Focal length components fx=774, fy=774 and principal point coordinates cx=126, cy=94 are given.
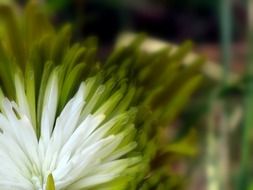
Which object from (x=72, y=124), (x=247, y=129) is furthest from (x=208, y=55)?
(x=72, y=124)

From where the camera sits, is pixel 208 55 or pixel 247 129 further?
A: pixel 208 55

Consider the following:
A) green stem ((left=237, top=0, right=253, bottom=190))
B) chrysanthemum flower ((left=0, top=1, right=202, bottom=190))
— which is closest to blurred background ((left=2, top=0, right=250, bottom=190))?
green stem ((left=237, top=0, right=253, bottom=190))

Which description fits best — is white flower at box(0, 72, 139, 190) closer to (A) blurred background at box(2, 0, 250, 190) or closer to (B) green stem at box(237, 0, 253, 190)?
(A) blurred background at box(2, 0, 250, 190)

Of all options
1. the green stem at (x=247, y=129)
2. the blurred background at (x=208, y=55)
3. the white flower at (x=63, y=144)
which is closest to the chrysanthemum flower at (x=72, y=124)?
the white flower at (x=63, y=144)

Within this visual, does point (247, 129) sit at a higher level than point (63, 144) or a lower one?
higher

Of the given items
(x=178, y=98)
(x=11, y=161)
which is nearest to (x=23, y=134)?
(x=11, y=161)

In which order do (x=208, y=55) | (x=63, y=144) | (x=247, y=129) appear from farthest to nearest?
(x=208, y=55), (x=247, y=129), (x=63, y=144)

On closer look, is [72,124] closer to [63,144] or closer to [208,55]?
[63,144]

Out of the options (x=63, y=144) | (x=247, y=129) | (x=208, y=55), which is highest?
(x=208, y=55)
